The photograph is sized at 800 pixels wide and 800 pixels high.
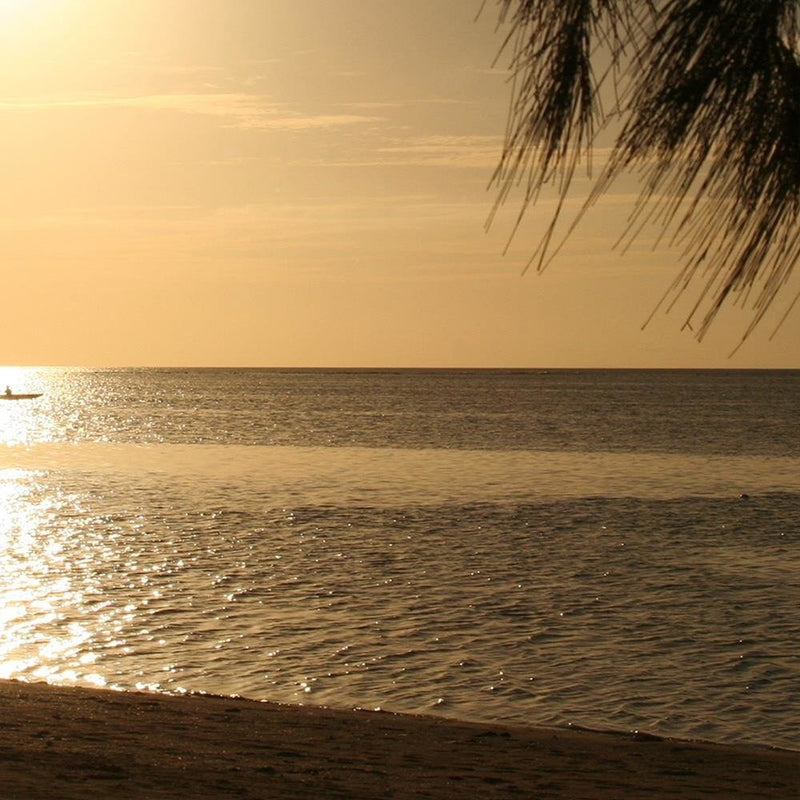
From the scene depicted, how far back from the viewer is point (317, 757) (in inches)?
424

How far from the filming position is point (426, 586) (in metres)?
22.6

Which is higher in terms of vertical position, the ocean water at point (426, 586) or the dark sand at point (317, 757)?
the dark sand at point (317, 757)

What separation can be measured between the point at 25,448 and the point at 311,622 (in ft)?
173

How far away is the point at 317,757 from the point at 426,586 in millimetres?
11860

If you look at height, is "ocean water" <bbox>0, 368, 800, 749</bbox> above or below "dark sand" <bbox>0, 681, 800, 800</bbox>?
below

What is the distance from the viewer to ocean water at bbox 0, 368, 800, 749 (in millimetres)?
14930

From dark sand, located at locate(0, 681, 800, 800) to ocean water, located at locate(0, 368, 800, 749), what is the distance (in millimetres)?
1381

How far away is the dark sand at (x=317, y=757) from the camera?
31.3 feet

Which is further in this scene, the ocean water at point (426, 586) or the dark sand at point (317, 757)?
the ocean water at point (426, 586)

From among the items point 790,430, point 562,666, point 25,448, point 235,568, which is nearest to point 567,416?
point 790,430

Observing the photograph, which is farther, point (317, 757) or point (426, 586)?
point (426, 586)

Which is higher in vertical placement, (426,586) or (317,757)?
(317,757)

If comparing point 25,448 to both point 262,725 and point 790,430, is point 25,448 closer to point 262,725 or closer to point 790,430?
point 790,430

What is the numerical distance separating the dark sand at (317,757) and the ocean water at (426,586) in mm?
1381
